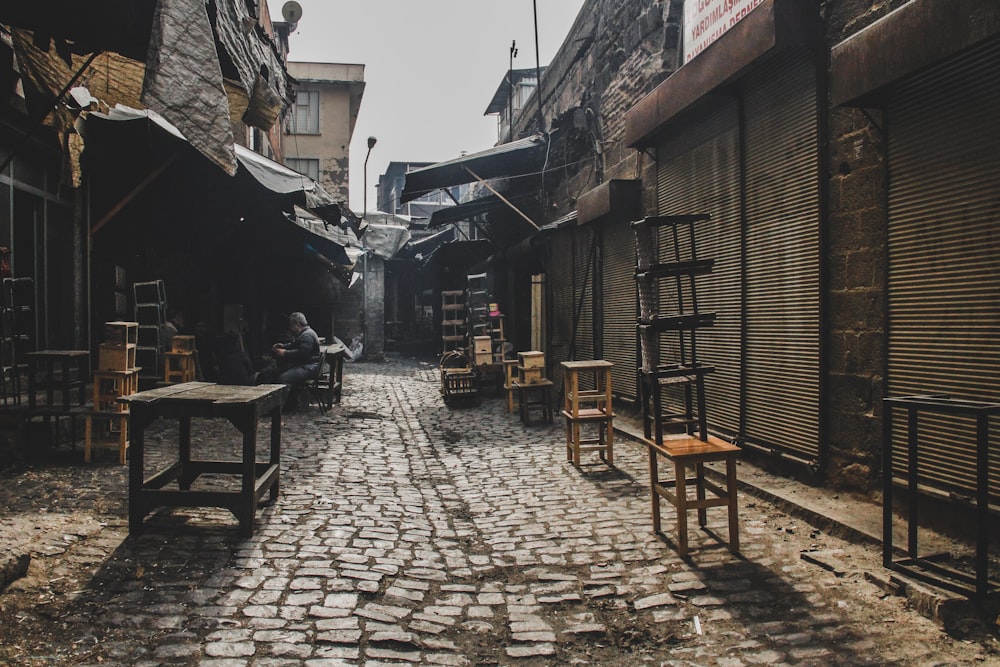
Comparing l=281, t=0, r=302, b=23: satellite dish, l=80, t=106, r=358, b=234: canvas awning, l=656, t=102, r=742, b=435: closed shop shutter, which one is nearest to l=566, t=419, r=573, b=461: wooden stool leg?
l=656, t=102, r=742, b=435: closed shop shutter

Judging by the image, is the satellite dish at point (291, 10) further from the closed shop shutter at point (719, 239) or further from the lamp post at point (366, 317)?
the closed shop shutter at point (719, 239)

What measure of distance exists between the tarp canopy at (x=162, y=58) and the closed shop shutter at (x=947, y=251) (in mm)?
4697

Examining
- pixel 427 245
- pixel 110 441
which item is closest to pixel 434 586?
pixel 110 441

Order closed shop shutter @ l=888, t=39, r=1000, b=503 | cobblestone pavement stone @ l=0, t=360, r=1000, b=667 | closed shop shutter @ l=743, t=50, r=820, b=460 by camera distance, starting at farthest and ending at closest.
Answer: closed shop shutter @ l=743, t=50, r=820, b=460, closed shop shutter @ l=888, t=39, r=1000, b=503, cobblestone pavement stone @ l=0, t=360, r=1000, b=667

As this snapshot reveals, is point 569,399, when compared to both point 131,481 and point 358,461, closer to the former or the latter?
point 358,461

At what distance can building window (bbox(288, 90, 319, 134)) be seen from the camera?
111 feet

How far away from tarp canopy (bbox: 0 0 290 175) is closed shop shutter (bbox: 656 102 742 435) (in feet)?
16.5

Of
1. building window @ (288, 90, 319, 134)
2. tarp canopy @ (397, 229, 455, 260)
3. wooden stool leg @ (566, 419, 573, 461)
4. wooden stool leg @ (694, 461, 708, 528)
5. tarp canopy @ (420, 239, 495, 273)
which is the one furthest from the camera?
building window @ (288, 90, 319, 134)

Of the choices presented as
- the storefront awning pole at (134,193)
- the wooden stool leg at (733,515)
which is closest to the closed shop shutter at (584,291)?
the storefront awning pole at (134,193)

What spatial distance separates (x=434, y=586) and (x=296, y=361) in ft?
26.8

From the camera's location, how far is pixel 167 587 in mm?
3869

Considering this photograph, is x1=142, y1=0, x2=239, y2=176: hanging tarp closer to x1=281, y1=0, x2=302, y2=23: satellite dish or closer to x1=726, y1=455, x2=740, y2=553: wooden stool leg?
x1=726, y1=455, x2=740, y2=553: wooden stool leg

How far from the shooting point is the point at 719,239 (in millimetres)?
7406

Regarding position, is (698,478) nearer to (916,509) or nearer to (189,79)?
(916,509)
